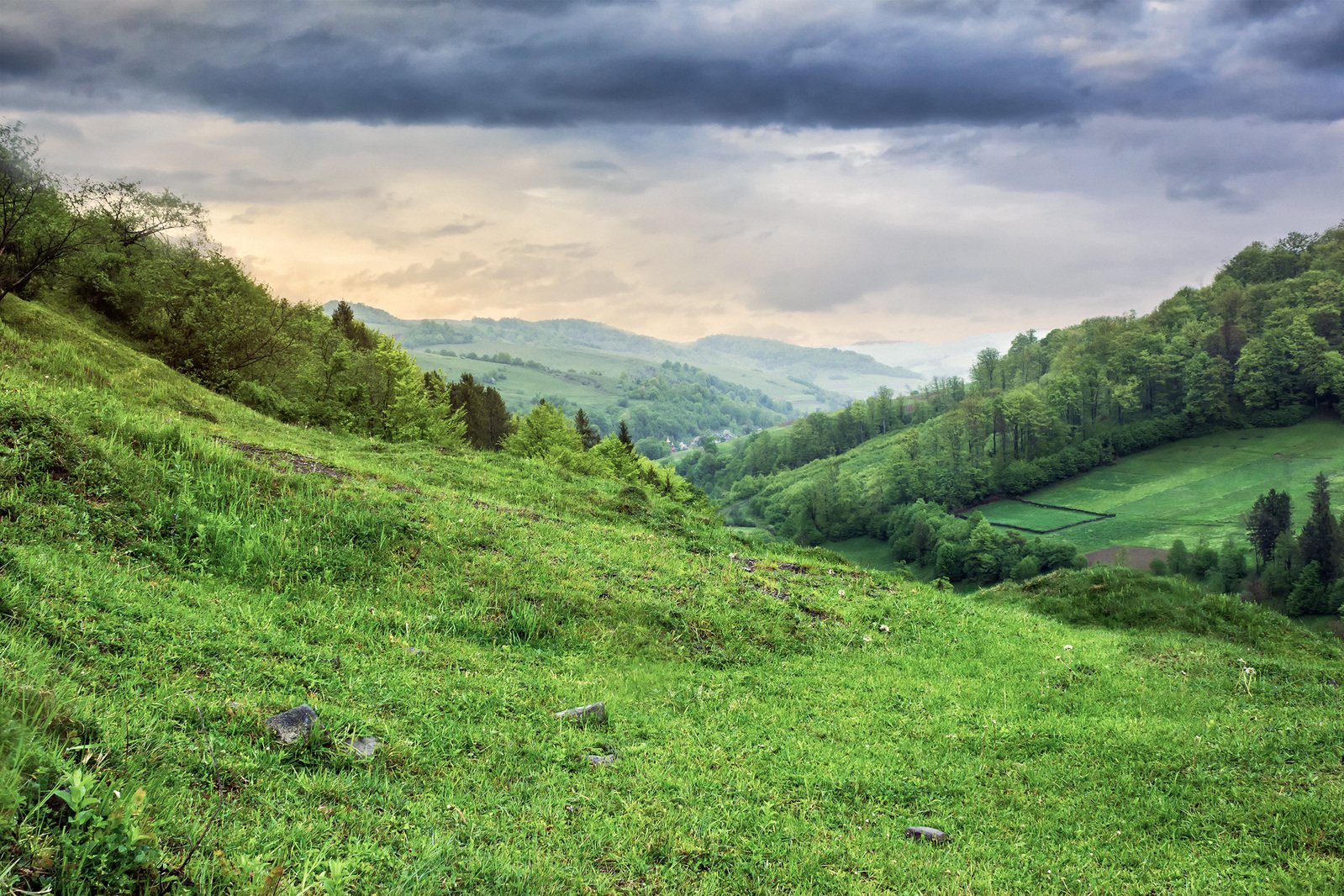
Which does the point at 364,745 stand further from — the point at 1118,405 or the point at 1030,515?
the point at 1118,405

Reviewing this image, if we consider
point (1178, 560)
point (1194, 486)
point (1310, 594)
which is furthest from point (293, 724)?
point (1194, 486)

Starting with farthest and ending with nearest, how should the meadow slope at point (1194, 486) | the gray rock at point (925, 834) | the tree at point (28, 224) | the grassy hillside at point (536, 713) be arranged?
the meadow slope at point (1194, 486), the tree at point (28, 224), the gray rock at point (925, 834), the grassy hillside at point (536, 713)

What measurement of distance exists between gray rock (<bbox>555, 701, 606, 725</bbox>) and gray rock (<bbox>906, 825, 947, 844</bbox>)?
4.11 m

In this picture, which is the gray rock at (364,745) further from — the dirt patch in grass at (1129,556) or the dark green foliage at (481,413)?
the dirt patch in grass at (1129,556)

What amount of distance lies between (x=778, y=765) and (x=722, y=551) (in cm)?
1115

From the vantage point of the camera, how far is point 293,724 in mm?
6742

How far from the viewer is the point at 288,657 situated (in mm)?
8312

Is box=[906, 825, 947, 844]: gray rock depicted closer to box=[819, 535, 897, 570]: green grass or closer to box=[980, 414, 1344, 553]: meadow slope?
box=[819, 535, 897, 570]: green grass

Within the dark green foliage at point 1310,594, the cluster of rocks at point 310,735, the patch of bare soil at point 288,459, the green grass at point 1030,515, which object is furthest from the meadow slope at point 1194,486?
the patch of bare soil at point 288,459

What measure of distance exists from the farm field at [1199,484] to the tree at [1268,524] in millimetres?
9221

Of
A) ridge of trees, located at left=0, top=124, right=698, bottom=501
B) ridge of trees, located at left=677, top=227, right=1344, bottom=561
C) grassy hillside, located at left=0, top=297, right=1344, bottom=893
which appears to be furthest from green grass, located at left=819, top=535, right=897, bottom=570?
grassy hillside, located at left=0, top=297, right=1344, bottom=893

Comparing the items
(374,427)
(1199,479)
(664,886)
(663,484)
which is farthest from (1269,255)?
(664,886)

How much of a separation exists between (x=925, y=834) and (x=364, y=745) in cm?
626

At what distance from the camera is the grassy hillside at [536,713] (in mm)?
5164
